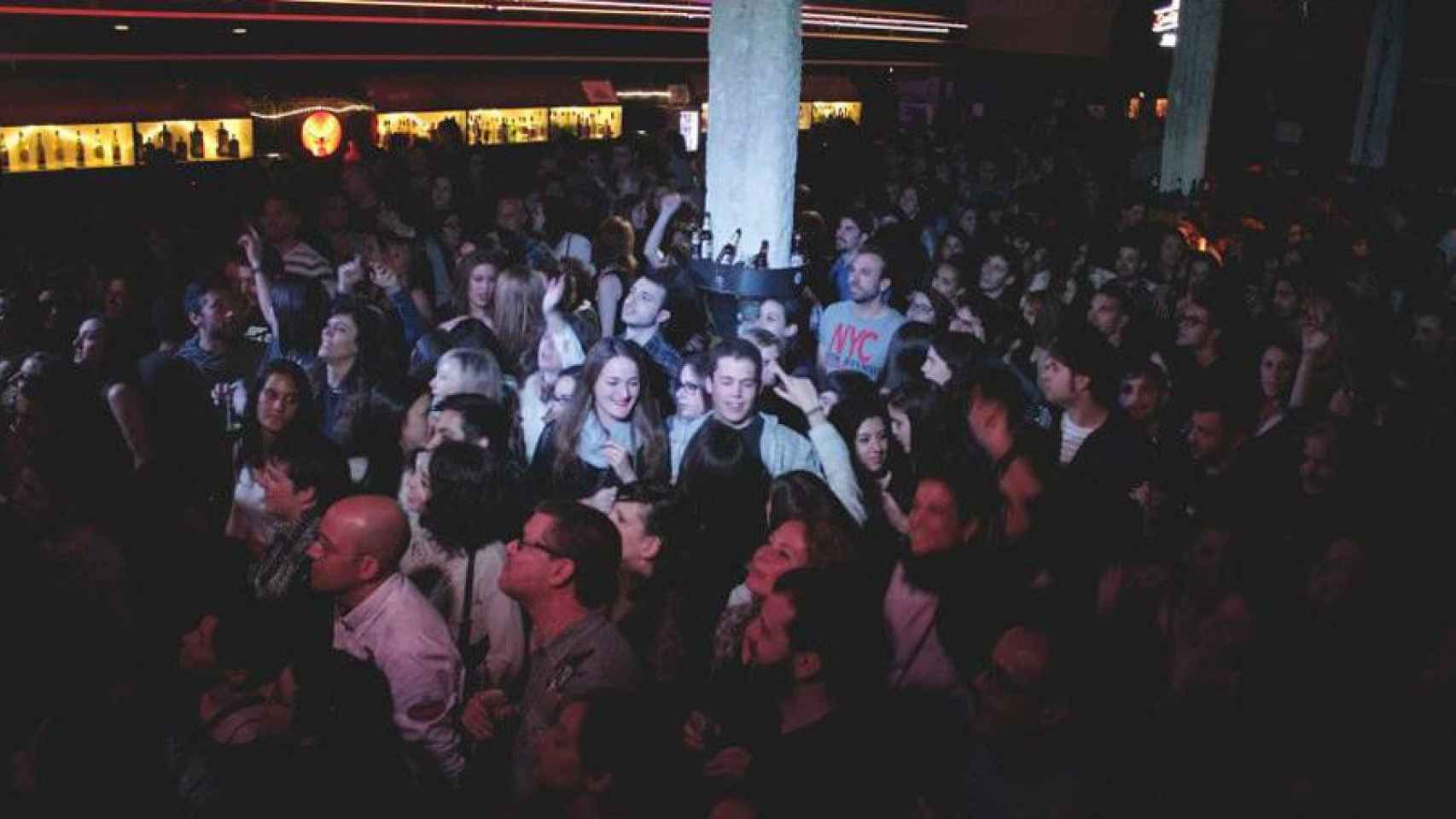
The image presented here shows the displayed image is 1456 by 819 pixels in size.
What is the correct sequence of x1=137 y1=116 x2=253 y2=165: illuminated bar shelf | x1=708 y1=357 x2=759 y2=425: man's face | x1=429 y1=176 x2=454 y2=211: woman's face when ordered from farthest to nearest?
x1=137 y1=116 x2=253 y2=165: illuminated bar shelf < x1=429 y1=176 x2=454 y2=211: woman's face < x1=708 y1=357 x2=759 y2=425: man's face

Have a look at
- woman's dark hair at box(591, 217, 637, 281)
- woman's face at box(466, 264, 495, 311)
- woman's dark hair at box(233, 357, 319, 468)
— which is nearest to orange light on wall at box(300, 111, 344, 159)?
woman's dark hair at box(591, 217, 637, 281)

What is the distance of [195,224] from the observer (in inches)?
378

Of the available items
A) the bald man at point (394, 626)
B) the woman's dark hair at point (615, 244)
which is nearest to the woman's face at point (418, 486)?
the bald man at point (394, 626)

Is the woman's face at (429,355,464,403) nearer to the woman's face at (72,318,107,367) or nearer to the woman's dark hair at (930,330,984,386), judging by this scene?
the woman's face at (72,318,107,367)

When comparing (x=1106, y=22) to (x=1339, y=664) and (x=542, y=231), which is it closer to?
(x=542, y=231)

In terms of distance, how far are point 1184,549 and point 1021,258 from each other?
4992 millimetres

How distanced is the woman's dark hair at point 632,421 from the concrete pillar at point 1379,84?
63.7ft

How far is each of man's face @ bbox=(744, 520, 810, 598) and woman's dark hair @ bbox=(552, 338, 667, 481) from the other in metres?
1.21

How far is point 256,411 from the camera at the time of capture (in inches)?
164

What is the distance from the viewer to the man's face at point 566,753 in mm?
2197

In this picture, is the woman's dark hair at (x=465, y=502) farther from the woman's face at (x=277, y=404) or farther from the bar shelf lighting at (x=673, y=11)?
the bar shelf lighting at (x=673, y=11)

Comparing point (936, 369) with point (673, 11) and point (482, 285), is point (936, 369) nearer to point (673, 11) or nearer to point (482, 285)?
point (482, 285)

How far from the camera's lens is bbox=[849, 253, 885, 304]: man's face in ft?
18.3

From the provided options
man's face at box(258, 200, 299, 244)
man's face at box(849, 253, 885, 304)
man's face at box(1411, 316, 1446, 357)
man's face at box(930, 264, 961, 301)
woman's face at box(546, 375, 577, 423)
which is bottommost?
woman's face at box(546, 375, 577, 423)
